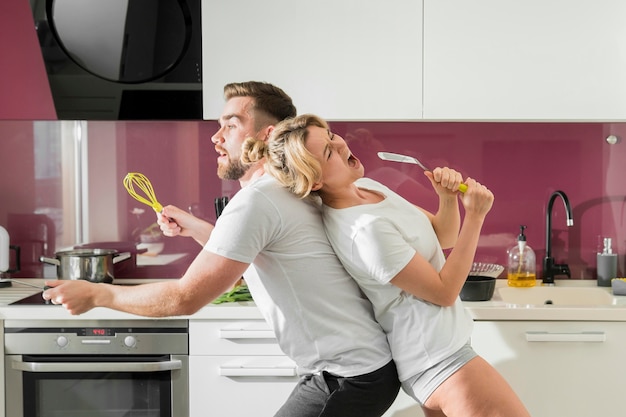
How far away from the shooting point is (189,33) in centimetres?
286

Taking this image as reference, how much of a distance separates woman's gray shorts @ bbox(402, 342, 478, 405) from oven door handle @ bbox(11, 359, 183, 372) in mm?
1205

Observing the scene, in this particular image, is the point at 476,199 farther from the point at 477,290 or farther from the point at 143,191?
the point at 143,191

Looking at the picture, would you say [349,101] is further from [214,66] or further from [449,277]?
[449,277]

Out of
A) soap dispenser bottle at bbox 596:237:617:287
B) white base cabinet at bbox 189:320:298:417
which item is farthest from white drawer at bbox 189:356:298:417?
soap dispenser bottle at bbox 596:237:617:287

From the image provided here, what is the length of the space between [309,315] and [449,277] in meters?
0.31

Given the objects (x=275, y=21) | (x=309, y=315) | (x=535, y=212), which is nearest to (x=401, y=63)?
(x=275, y=21)

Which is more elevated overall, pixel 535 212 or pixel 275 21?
pixel 275 21

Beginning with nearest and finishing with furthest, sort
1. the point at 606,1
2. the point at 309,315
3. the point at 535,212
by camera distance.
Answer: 1. the point at 309,315
2. the point at 606,1
3. the point at 535,212

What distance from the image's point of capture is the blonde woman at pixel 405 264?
→ 171 centimetres

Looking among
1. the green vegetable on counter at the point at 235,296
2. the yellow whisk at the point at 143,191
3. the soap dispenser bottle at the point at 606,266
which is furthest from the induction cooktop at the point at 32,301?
the soap dispenser bottle at the point at 606,266

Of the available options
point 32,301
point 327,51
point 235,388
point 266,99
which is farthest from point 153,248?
point 266,99

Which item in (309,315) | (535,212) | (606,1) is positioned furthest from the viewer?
(535,212)

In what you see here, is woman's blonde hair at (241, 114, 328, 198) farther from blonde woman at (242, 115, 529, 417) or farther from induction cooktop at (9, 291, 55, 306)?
induction cooktop at (9, 291, 55, 306)

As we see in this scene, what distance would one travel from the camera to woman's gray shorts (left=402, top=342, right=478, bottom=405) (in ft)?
5.75
